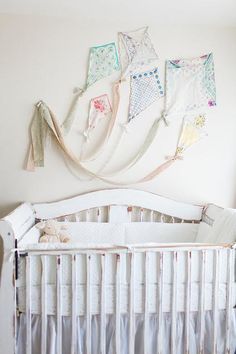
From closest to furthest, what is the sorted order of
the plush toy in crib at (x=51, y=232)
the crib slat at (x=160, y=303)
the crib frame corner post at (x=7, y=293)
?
the crib frame corner post at (x=7, y=293)
the crib slat at (x=160, y=303)
the plush toy in crib at (x=51, y=232)

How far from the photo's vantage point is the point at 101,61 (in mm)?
2400

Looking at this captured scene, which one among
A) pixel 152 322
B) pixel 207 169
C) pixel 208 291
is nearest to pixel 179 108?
pixel 207 169

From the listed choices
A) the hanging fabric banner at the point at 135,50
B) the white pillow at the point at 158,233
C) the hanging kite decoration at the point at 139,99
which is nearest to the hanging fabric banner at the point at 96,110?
the hanging kite decoration at the point at 139,99

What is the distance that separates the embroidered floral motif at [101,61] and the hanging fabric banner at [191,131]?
Result: 2.18 feet

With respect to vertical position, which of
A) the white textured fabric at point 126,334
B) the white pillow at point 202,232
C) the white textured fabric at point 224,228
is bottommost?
the white textured fabric at point 126,334

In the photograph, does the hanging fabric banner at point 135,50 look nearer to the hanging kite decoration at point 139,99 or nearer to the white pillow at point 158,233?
the hanging kite decoration at point 139,99

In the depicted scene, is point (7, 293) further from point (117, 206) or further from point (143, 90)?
point (143, 90)

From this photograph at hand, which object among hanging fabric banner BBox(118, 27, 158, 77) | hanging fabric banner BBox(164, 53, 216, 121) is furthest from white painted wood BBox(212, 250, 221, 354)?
hanging fabric banner BBox(118, 27, 158, 77)

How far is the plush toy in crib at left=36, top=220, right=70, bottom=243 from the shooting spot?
219cm

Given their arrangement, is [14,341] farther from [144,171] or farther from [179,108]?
[179,108]

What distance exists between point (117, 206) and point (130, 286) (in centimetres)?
83

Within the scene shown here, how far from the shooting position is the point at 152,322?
1.76m

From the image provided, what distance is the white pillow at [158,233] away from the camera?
94.9 inches

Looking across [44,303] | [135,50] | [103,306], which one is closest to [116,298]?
[103,306]
